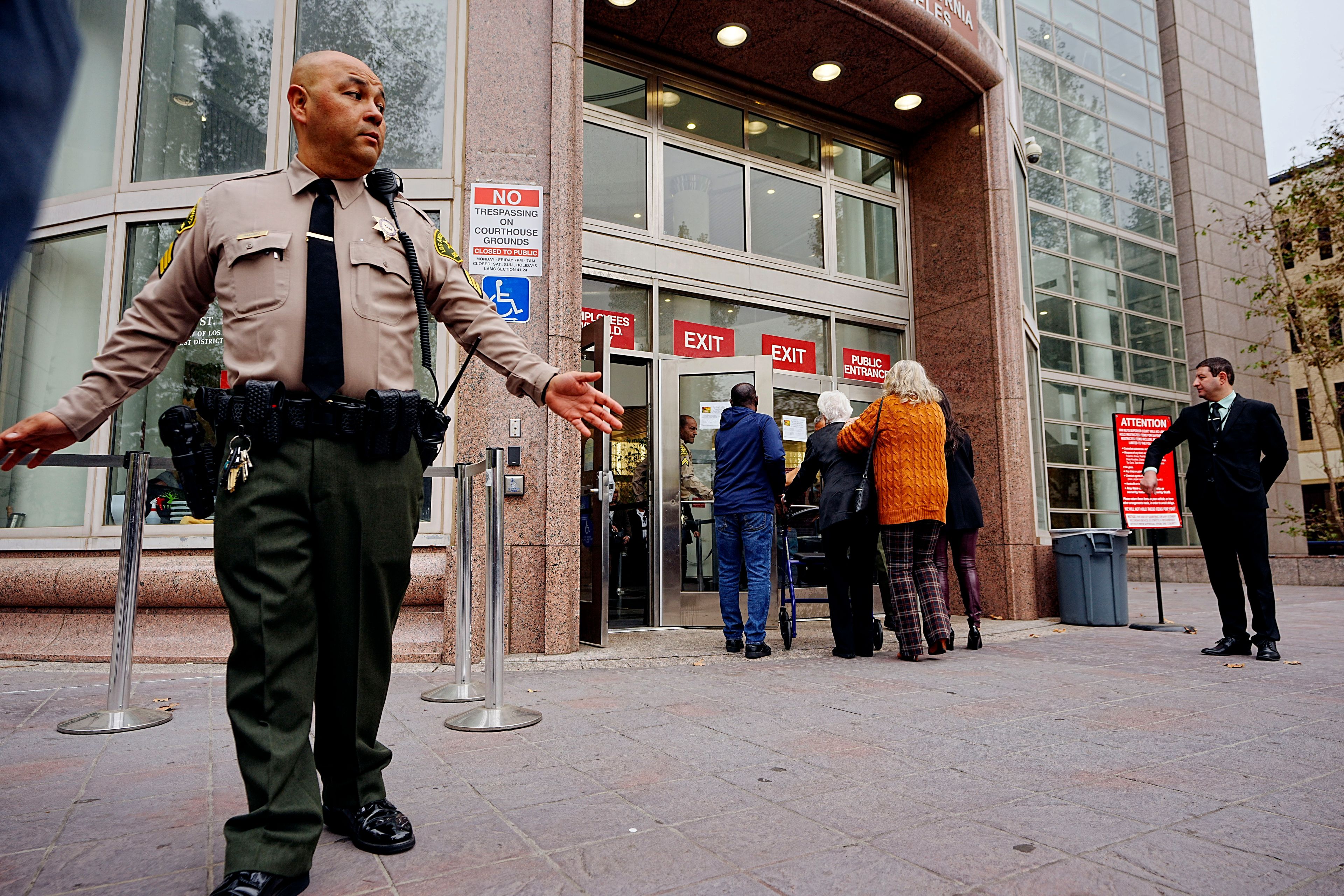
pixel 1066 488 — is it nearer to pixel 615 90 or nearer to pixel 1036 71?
pixel 1036 71

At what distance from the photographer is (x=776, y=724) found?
11.9 ft

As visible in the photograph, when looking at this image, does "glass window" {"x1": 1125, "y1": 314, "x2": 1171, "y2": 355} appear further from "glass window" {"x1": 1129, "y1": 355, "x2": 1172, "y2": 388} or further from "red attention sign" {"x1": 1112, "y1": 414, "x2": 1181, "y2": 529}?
"red attention sign" {"x1": 1112, "y1": 414, "x2": 1181, "y2": 529}

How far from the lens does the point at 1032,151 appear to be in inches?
424

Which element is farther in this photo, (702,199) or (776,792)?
(702,199)

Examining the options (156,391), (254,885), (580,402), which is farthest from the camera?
(156,391)

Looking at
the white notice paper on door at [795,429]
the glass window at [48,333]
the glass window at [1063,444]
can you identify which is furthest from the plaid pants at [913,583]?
the glass window at [1063,444]

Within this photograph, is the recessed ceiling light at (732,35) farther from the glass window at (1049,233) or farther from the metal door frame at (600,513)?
the glass window at (1049,233)

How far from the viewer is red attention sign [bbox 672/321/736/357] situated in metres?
8.41

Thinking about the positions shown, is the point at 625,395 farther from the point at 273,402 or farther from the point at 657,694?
the point at 273,402

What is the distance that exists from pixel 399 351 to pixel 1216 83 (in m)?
20.5

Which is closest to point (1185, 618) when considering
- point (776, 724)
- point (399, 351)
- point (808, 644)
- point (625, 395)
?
point (808, 644)

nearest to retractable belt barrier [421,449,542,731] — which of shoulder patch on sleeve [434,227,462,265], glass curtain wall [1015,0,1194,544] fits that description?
shoulder patch on sleeve [434,227,462,265]

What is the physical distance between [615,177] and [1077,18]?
10716 millimetres

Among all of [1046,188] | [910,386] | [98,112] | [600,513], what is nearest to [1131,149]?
[1046,188]
